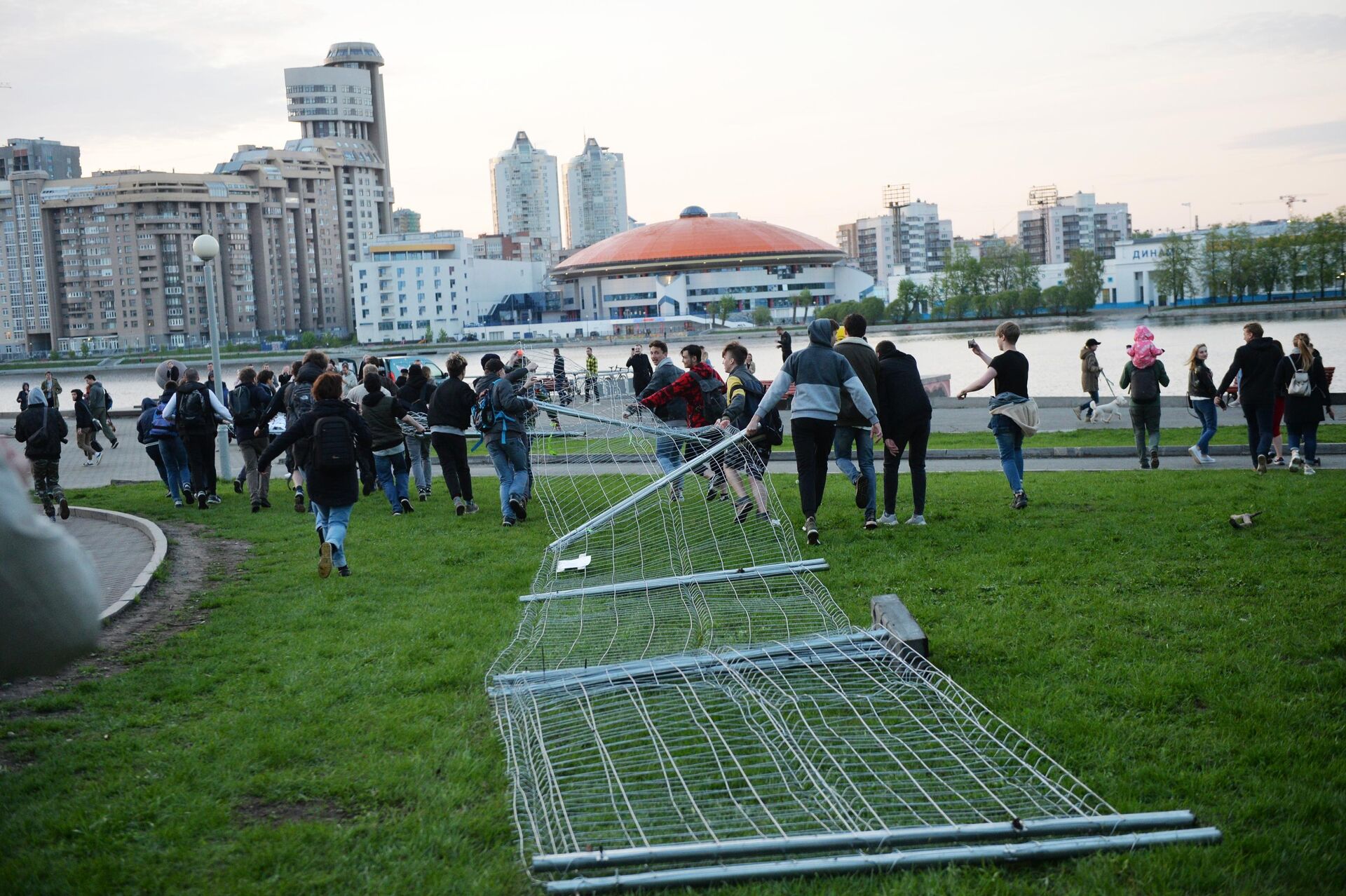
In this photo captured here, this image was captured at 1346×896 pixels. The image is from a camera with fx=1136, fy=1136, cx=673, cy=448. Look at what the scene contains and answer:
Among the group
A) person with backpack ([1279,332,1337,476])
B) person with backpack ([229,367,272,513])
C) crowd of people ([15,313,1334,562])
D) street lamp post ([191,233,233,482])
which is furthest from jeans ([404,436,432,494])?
person with backpack ([1279,332,1337,476])

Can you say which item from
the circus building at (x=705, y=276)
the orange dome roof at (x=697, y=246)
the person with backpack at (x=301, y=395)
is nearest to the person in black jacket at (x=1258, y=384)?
the person with backpack at (x=301, y=395)

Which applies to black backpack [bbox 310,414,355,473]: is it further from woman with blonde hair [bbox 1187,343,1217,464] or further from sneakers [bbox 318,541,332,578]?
woman with blonde hair [bbox 1187,343,1217,464]

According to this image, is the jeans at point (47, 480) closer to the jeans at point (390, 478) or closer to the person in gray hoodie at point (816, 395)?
the jeans at point (390, 478)

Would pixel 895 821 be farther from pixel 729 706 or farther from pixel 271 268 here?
pixel 271 268

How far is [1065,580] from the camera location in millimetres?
7742

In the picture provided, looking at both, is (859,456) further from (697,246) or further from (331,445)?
(697,246)

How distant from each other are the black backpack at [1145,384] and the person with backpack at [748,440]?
5.70m

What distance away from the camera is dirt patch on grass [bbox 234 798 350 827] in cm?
439

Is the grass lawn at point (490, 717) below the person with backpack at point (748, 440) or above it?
below

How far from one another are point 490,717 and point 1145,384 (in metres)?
11.4

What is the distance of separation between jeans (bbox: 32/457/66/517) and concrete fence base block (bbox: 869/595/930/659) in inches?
426

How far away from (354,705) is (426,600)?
8.06 ft

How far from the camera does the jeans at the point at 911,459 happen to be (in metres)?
10.0

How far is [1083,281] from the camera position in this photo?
13175 centimetres
